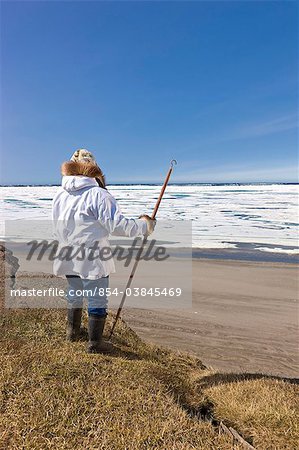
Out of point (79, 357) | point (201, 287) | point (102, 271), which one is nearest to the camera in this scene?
point (79, 357)

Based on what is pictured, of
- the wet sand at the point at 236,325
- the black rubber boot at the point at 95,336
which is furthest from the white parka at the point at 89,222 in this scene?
the wet sand at the point at 236,325

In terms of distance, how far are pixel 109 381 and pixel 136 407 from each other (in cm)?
40

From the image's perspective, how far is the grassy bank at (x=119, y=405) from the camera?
2525 millimetres

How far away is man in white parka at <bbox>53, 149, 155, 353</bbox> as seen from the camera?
387 centimetres

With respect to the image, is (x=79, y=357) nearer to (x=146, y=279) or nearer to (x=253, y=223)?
(x=146, y=279)

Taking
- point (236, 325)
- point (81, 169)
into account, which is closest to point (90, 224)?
point (81, 169)

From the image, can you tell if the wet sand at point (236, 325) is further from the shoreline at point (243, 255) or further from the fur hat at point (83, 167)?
the shoreline at point (243, 255)


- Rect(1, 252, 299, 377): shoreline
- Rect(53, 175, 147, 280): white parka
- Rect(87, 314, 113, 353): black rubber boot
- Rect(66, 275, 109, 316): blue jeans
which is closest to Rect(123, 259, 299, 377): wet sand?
Rect(1, 252, 299, 377): shoreline

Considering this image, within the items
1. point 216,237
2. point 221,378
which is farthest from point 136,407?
point 216,237

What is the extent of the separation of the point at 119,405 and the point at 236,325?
19.7 ft

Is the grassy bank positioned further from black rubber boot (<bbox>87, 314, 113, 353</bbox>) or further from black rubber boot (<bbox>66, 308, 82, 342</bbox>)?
black rubber boot (<bbox>66, 308, 82, 342</bbox>)

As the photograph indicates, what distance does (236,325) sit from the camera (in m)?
8.34

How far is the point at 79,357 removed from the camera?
3564 millimetres

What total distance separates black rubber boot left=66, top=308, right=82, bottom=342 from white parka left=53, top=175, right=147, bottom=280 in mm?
652
